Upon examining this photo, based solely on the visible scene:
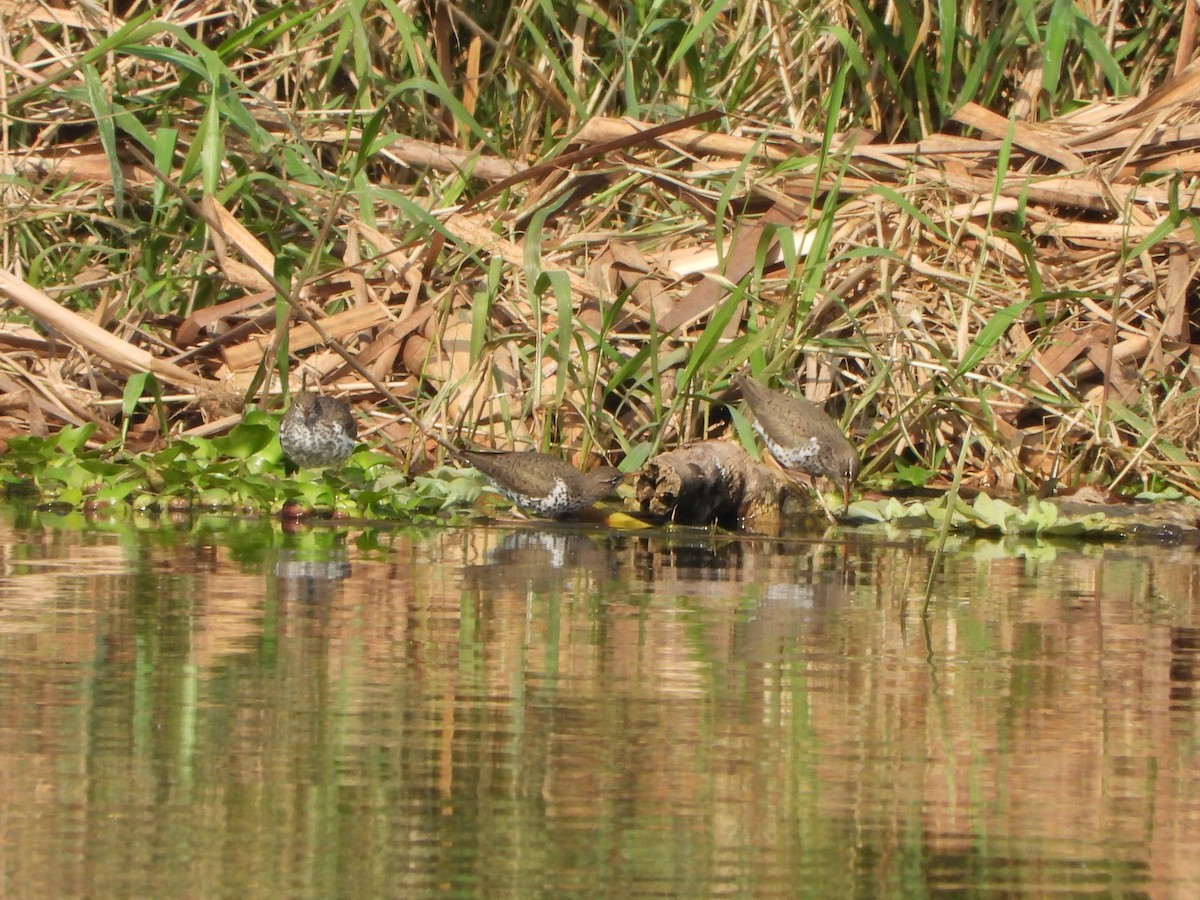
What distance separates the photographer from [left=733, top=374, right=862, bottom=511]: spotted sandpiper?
874cm

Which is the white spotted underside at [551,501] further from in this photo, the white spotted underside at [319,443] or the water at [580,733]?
the water at [580,733]

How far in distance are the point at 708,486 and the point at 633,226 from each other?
2.73m

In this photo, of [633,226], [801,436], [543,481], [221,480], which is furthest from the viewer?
[633,226]

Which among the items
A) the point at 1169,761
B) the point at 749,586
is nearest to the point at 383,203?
the point at 749,586

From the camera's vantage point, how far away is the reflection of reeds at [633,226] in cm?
943

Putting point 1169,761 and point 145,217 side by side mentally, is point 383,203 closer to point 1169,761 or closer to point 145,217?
point 145,217

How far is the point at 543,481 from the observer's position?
26.8 ft

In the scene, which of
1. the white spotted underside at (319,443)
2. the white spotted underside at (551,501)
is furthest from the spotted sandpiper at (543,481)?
the white spotted underside at (319,443)

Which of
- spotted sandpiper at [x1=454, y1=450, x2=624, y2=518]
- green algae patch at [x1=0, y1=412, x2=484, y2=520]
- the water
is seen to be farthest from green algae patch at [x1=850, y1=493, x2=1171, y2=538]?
green algae patch at [x1=0, y1=412, x2=484, y2=520]

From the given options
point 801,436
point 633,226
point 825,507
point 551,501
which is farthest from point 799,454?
point 633,226

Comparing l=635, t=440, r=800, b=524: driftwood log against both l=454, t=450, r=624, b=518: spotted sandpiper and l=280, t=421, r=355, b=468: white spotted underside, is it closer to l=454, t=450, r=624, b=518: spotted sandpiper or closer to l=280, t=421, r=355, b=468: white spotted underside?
l=454, t=450, r=624, b=518: spotted sandpiper

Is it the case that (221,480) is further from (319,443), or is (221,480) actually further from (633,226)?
(633,226)

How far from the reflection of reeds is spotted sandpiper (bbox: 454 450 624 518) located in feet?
1.91

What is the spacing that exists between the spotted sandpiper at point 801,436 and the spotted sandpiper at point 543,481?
0.83 metres
